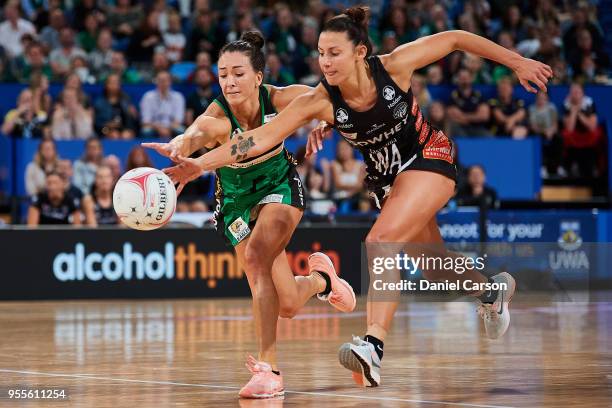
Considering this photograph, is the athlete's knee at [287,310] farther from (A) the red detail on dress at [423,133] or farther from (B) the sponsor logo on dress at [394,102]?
(B) the sponsor logo on dress at [394,102]

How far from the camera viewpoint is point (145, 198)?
6453 millimetres

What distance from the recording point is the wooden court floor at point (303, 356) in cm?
665

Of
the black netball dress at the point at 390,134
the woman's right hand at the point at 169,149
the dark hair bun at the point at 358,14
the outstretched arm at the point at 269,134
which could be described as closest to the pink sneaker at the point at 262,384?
the outstretched arm at the point at 269,134

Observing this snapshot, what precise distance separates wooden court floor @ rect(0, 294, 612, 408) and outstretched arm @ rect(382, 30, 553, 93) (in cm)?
184

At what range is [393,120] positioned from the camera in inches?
282

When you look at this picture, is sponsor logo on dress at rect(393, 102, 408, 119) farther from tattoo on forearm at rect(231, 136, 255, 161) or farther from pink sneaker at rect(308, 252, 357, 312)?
pink sneaker at rect(308, 252, 357, 312)

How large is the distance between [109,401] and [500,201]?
975 cm

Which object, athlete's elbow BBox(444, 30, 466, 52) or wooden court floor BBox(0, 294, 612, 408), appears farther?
athlete's elbow BBox(444, 30, 466, 52)

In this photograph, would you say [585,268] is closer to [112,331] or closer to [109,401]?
[112,331]

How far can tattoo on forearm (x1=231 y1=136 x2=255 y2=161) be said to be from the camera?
6816mm

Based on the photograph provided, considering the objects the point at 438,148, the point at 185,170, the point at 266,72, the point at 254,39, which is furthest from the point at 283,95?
the point at 266,72

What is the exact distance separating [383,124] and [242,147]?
0.89 m

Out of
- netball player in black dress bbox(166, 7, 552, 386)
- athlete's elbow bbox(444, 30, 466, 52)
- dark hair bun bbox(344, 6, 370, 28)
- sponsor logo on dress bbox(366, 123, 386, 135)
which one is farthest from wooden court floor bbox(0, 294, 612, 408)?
dark hair bun bbox(344, 6, 370, 28)

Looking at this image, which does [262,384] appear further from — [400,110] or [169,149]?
[400,110]
